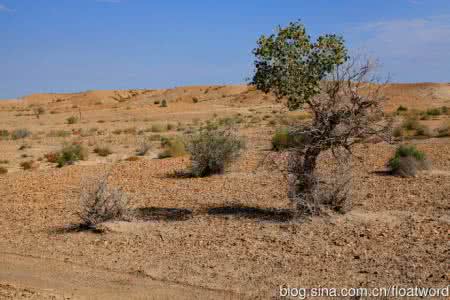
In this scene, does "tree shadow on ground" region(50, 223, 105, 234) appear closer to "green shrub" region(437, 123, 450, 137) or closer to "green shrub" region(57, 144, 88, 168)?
"green shrub" region(57, 144, 88, 168)

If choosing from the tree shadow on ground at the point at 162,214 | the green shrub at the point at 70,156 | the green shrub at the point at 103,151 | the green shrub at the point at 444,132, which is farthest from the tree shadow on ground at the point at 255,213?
the green shrub at the point at 444,132

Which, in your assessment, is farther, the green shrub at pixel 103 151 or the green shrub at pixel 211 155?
the green shrub at pixel 103 151

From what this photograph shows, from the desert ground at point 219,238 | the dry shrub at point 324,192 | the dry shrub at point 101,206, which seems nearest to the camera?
the desert ground at point 219,238

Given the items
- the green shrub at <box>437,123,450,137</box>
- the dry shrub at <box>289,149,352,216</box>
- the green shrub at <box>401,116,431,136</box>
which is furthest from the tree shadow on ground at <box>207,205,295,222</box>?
the green shrub at <box>401,116,431,136</box>

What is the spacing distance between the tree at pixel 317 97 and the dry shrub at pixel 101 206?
3.55m

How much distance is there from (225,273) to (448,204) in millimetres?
6088

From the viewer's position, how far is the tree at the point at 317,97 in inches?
466

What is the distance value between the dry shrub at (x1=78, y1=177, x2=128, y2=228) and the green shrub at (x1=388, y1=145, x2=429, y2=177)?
8.25 meters

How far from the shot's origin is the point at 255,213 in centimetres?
1348

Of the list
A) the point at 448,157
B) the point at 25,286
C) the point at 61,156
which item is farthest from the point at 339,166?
the point at 61,156

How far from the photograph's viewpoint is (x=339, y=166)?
12.7m

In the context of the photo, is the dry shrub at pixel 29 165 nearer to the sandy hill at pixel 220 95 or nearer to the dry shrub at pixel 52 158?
the dry shrub at pixel 52 158

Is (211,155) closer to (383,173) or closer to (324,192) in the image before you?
(383,173)

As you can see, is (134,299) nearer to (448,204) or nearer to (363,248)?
(363,248)
